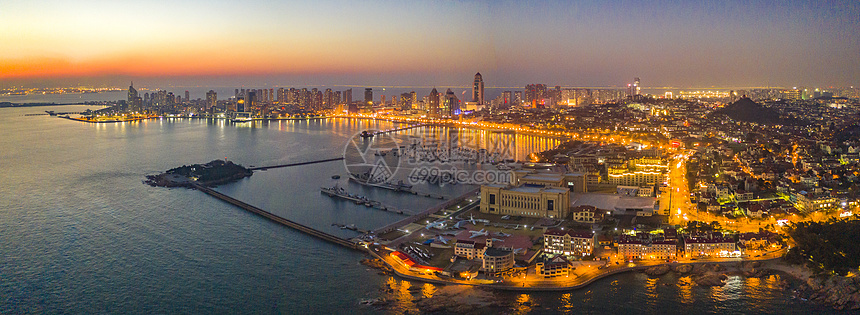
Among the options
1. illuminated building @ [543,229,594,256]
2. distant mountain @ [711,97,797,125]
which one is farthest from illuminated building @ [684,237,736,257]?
distant mountain @ [711,97,797,125]

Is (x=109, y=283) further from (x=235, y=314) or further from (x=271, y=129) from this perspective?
(x=271, y=129)

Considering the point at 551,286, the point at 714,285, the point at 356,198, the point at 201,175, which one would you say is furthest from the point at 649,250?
the point at 201,175

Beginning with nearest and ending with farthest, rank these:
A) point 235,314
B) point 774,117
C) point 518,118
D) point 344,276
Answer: point 235,314
point 344,276
point 774,117
point 518,118

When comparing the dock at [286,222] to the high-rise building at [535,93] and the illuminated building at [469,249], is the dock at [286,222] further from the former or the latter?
the high-rise building at [535,93]

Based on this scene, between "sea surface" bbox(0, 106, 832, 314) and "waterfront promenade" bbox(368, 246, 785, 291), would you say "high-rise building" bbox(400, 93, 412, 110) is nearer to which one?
"sea surface" bbox(0, 106, 832, 314)

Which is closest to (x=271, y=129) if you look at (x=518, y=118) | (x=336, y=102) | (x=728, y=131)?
(x=518, y=118)

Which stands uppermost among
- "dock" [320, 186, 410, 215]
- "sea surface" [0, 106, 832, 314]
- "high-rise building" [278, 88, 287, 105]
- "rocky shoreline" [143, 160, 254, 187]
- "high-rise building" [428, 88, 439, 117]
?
"high-rise building" [278, 88, 287, 105]
